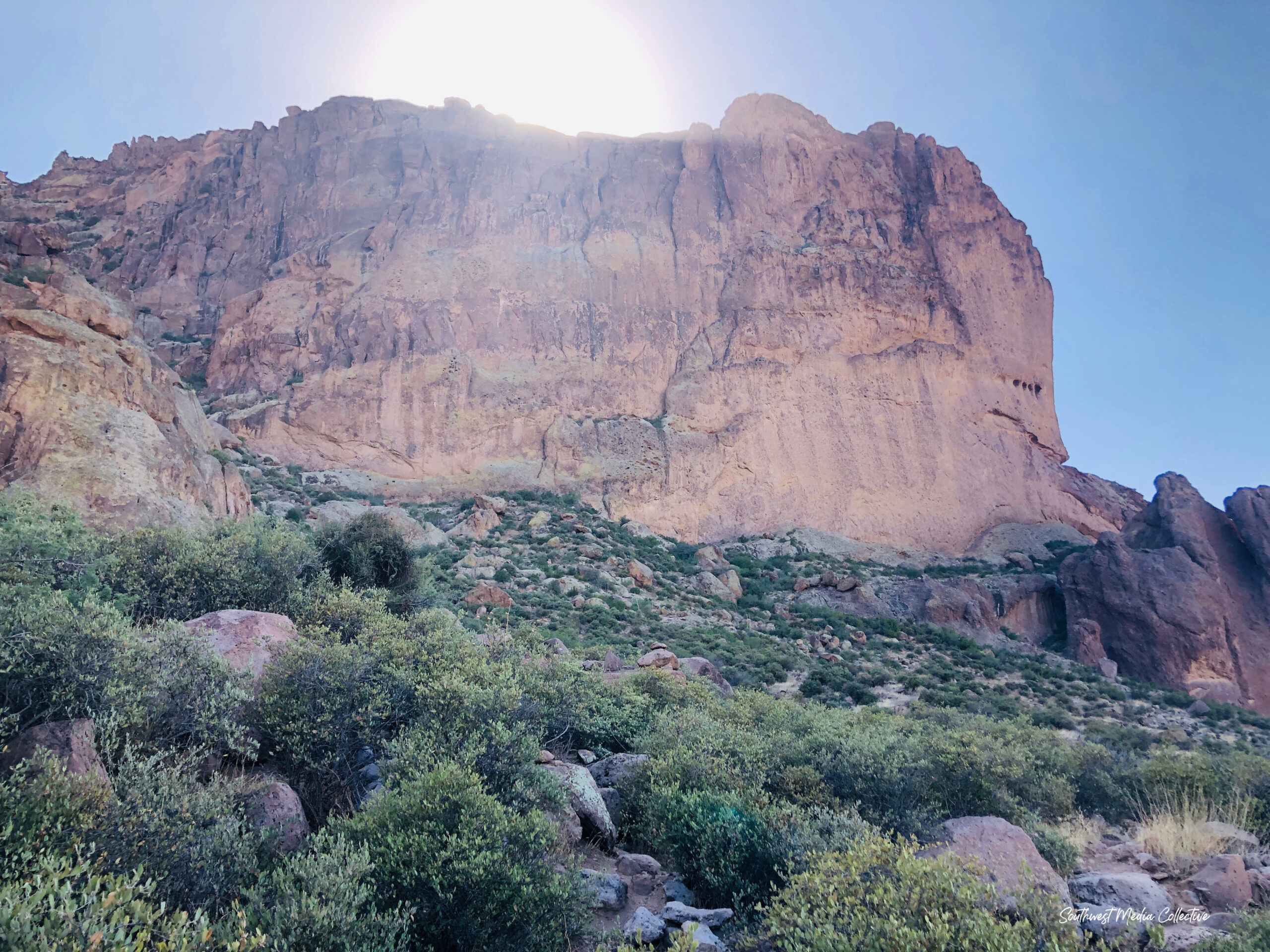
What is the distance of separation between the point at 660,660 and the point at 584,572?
10995 millimetres

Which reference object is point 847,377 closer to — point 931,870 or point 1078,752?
point 1078,752

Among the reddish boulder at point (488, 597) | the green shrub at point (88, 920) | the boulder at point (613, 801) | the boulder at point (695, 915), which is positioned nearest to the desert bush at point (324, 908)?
the green shrub at point (88, 920)

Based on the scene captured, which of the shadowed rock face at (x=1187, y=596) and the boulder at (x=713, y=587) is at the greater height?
the shadowed rock face at (x=1187, y=596)

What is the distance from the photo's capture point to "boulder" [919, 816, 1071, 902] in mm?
5184

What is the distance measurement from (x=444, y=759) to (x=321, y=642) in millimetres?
2672

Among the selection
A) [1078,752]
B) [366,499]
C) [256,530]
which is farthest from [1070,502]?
[256,530]

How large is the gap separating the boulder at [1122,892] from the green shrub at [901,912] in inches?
65.8

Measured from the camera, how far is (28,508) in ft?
27.6

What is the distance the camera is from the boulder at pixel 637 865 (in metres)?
6.14

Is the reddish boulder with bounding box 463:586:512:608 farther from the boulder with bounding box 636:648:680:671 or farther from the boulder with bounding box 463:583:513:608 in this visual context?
the boulder with bounding box 636:648:680:671

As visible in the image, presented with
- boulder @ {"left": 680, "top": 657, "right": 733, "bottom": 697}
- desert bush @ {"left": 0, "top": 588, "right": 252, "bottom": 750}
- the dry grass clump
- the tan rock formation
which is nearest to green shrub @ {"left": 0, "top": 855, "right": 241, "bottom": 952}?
desert bush @ {"left": 0, "top": 588, "right": 252, "bottom": 750}

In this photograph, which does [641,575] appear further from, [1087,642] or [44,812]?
[44,812]

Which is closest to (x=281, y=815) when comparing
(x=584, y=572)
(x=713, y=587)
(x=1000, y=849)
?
(x=1000, y=849)

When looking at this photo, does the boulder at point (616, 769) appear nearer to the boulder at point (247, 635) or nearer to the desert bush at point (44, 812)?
the boulder at point (247, 635)
